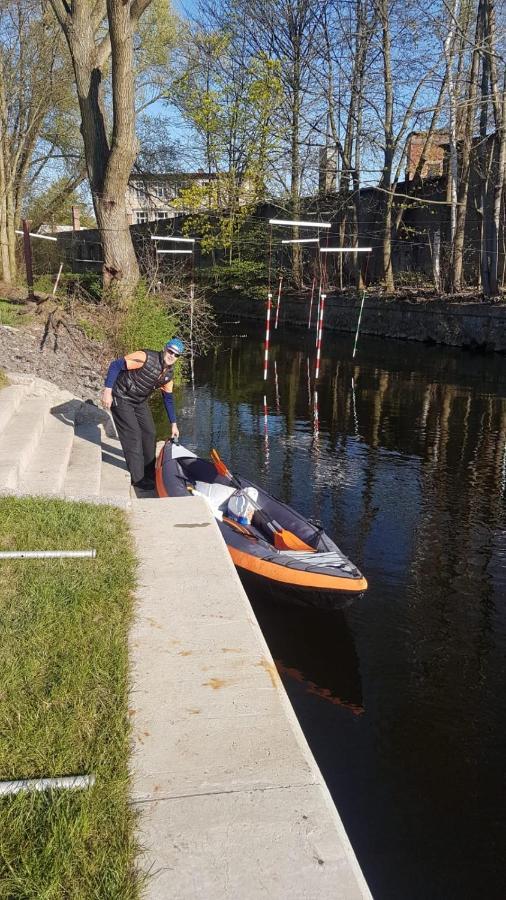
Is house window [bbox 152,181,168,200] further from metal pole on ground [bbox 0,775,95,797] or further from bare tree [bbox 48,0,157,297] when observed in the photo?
metal pole on ground [bbox 0,775,95,797]

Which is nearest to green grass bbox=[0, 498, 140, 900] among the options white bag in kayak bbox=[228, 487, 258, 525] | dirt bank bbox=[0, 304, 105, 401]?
white bag in kayak bbox=[228, 487, 258, 525]

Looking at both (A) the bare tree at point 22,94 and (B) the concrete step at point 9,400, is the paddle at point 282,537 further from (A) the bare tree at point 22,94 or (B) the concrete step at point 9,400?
(A) the bare tree at point 22,94

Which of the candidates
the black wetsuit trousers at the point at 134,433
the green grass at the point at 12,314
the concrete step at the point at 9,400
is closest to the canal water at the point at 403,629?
the black wetsuit trousers at the point at 134,433

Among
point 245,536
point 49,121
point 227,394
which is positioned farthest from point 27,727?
point 49,121

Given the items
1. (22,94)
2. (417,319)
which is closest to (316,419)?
(417,319)

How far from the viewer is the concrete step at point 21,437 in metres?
5.84

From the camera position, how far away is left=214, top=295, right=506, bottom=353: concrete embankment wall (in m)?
20.8

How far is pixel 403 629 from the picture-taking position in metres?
5.73

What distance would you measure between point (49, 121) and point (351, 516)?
80.6 feet

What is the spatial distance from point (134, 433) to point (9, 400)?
4.82 feet

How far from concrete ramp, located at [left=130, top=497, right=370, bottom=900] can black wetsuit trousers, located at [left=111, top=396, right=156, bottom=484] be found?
3.54m

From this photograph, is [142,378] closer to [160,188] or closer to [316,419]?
[316,419]

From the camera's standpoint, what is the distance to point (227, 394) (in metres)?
16.1

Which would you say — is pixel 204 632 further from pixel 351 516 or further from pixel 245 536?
pixel 351 516
